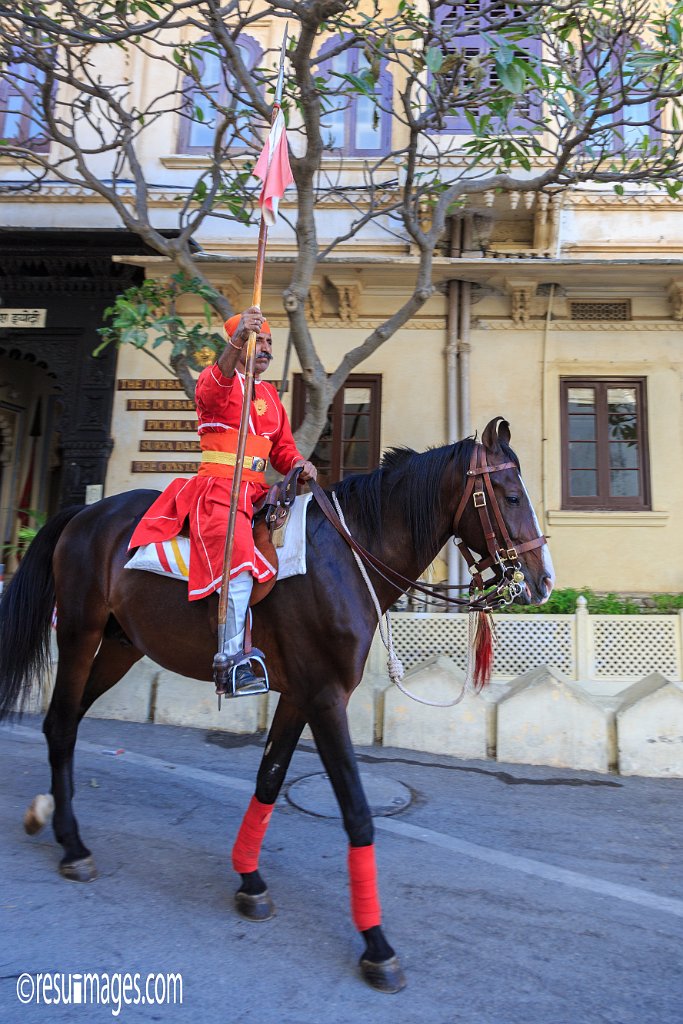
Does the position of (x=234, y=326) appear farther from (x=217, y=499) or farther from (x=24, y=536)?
(x=24, y=536)

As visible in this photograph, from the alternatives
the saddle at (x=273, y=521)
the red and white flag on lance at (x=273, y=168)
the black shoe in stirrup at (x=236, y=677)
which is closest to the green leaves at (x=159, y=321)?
the red and white flag on lance at (x=273, y=168)

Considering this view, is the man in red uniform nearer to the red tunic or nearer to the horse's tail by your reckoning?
the red tunic

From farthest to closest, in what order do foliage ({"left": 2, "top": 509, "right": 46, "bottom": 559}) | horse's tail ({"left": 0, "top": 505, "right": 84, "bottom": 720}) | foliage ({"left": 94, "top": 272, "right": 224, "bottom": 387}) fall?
1. foliage ({"left": 2, "top": 509, "right": 46, "bottom": 559})
2. foliage ({"left": 94, "top": 272, "right": 224, "bottom": 387})
3. horse's tail ({"left": 0, "top": 505, "right": 84, "bottom": 720})

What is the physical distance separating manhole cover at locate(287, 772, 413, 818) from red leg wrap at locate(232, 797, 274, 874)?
1.15 m

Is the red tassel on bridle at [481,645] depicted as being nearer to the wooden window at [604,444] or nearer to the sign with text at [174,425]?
the wooden window at [604,444]

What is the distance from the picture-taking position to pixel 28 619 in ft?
13.5

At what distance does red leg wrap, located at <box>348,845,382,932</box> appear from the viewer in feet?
8.86

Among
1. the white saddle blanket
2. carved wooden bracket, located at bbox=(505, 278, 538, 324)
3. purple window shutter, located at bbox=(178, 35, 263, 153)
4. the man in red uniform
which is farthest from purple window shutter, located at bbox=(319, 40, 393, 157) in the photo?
the white saddle blanket

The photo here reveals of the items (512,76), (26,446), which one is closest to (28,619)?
(512,76)

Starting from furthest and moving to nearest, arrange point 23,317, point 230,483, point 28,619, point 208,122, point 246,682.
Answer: point 208,122 < point 23,317 < point 28,619 < point 230,483 < point 246,682

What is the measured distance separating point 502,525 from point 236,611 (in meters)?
1.28

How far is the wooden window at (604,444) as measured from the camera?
8.85 meters

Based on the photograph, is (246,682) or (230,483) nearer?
(246,682)

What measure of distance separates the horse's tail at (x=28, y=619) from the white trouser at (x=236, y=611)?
5.26 ft
